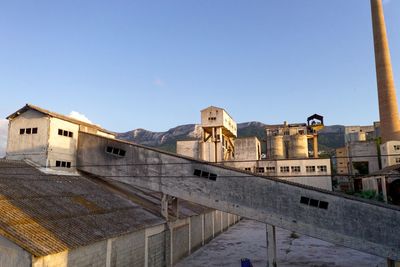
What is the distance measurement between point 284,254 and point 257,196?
1021 centimetres

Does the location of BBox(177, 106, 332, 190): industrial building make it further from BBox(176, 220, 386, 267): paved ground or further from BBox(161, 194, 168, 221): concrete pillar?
BBox(161, 194, 168, 221): concrete pillar

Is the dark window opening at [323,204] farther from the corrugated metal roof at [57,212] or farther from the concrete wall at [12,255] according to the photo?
the concrete wall at [12,255]

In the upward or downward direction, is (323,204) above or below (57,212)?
below

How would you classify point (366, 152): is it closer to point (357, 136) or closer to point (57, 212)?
point (357, 136)

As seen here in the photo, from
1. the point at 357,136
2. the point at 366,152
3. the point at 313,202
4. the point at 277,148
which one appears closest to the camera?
the point at 313,202

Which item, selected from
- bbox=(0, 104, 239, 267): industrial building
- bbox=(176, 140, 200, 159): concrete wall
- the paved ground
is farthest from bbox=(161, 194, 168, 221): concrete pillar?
bbox=(176, 140, 200, 159): concrete wall

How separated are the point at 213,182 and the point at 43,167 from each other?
1182 cm

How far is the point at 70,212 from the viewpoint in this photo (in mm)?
15719

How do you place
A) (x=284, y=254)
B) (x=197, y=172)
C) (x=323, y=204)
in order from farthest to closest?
(x=284, y=254) → (x=197, y=172) → (x=323, y=204)

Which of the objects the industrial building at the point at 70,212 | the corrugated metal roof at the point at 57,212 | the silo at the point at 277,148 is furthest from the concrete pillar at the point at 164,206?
the silo at the point at 277,148

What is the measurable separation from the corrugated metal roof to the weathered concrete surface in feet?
6.63

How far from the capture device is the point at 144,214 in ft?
68.9

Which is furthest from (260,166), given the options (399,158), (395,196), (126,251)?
(126,251)

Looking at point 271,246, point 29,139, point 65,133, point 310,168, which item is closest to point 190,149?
point 310,168
